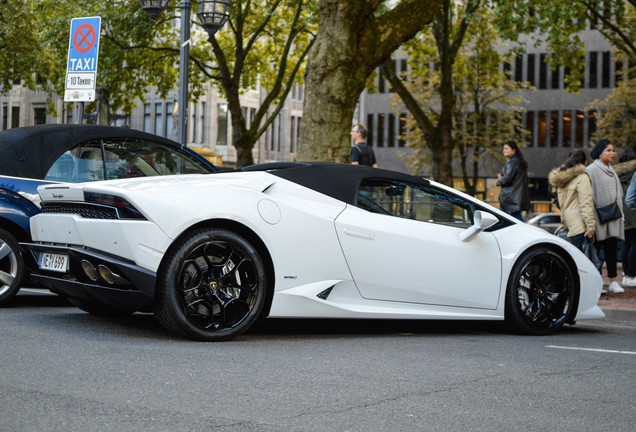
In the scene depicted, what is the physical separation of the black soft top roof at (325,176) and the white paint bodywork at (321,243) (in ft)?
0.25

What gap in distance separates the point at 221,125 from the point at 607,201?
169ft

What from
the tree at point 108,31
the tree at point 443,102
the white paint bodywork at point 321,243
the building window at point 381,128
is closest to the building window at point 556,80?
the building window at point 381,128

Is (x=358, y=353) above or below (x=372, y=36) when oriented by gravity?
below

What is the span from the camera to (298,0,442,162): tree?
43.6 ft

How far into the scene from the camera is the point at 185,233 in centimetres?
639

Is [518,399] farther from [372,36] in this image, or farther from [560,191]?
[372,36]

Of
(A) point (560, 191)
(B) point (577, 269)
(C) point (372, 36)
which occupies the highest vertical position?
(C) point (372, 36)

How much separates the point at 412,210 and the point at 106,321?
2.51 metres

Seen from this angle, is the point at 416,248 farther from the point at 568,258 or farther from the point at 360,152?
the point at 360,152

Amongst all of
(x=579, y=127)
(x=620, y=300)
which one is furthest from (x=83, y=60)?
(x=579, y=127)

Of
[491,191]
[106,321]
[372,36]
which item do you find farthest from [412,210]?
[491,191]

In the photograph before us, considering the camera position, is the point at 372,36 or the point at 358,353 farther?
the point at 372,36

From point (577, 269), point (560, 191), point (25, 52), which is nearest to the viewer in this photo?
point (577, 269)

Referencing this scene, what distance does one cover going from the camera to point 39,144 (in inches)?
336
